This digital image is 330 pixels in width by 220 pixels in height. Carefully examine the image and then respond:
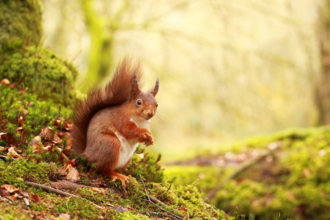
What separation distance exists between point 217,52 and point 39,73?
6.52 meters

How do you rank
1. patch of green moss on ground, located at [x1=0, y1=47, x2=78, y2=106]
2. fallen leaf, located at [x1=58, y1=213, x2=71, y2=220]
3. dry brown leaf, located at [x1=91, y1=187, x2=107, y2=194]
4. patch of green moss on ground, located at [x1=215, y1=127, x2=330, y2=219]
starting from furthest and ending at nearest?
patch of green moss on ground, located at [x1=215, y1=127, x2=330, y2=219], patch of green moss on ground, located at [x1=0, y1=47, x2=78, y2=106], dry brown leaf, located at [x1=91, y1=187, x2=107, y2=194], fallen leaf, located at [x1=58, y1=213, x2=71, y2=220]

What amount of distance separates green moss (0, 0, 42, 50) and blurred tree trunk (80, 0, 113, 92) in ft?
18.0

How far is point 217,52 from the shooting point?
934 cm

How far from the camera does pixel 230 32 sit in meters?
7.77

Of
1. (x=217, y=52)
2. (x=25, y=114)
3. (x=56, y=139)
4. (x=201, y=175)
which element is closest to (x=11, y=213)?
(x=56, y=139)

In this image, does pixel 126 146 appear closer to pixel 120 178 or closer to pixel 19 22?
pixel 120 178

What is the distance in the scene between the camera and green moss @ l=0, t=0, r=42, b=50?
386cm

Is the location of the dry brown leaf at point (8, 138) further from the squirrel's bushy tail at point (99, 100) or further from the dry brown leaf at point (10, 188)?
the dry brown leaf at point (10, 188)

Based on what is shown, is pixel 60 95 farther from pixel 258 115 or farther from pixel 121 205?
pixel 258 115

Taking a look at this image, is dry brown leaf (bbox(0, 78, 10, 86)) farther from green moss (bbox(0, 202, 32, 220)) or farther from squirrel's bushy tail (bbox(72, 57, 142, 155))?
green moss (bbox(0, 202, 32, 220))

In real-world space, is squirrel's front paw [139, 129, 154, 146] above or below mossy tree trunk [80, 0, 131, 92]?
below

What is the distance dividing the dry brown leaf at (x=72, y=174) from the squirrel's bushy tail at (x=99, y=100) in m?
0.20

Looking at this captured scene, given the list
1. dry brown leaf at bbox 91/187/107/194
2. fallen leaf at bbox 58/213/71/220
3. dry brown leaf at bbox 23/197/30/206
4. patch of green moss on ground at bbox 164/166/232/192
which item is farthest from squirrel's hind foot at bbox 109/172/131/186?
patch of green moss on ground at bbox 164/166/232/192

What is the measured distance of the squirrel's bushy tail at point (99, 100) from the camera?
2594 millimetres
